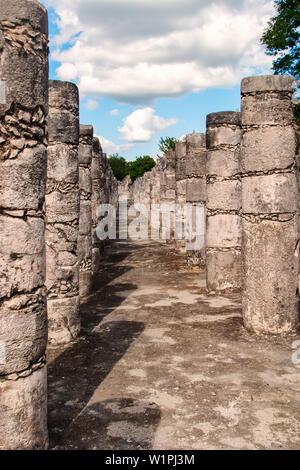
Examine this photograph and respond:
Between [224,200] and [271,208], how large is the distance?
3138 mm

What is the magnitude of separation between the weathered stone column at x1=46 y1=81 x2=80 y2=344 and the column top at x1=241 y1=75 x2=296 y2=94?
2772mm

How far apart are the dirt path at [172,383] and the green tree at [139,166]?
64781mm

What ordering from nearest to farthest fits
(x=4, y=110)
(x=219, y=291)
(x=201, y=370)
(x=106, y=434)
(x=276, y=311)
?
1. (x=4, y=110)
2. (x=106, y=434)
3. (x=201, y=370)
4. (x=276, y=311)
5. (x=219, y=291)

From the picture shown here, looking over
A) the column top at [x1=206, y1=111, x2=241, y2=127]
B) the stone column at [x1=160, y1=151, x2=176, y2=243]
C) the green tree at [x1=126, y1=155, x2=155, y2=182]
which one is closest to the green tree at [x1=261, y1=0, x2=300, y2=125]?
the stone column at [x1=160, y1=151, x2=176, y2=243]

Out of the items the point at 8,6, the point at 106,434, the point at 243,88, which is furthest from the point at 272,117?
the point at 106,434

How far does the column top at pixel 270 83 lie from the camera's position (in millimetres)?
6727

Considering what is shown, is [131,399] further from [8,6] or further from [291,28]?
[291,28]

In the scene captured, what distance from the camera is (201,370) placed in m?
5.48

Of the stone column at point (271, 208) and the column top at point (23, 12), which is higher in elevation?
the column top at point (23, 12)

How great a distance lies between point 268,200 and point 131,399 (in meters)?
3.52

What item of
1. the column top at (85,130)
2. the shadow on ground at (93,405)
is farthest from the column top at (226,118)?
the shadow on ground at (93,405)

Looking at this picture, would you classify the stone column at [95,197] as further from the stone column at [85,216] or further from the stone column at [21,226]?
the stone column at [21,226]

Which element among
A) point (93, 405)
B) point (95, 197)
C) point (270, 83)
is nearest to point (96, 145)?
point (95, 197)

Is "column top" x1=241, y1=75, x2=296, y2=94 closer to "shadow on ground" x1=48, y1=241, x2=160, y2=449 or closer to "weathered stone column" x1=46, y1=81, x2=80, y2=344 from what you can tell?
"weathered stone column" x1=46, y1=81, x2=80, y2=344
